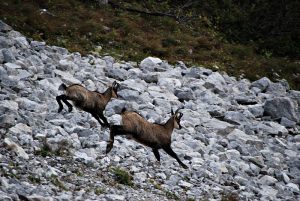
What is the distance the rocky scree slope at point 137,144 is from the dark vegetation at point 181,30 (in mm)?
1715

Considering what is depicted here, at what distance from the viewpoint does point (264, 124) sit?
18891 millimetres

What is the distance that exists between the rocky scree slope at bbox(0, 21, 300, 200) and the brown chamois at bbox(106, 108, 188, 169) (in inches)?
11.6

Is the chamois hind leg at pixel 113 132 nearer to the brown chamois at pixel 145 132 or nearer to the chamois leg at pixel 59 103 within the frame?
the brown chamois at pixel 145 132

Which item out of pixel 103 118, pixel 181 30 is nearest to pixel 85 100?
pixel 103 118

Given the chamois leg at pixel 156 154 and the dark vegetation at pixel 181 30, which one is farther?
the dark vegetation at pixel 181 30

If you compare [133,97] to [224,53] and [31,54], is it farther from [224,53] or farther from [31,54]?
[224,53]

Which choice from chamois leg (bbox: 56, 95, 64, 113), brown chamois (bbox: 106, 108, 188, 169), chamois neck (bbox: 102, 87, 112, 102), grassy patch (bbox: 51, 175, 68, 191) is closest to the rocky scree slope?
grassy patch (bbox: 51, 175, 68, 191)

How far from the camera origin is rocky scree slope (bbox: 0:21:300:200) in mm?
10227

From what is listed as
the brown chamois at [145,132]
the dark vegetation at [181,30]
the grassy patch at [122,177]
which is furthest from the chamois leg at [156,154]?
the dark vegetation at [181,30]

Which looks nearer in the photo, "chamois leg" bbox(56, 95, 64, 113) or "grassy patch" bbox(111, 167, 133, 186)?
"grassy patch" bbox(111, 167, 133, 186)

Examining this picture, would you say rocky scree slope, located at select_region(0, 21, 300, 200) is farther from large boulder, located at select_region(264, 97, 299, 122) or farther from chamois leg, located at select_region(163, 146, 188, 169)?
chamois leg, located at select_region(163, 146, 188, 169)

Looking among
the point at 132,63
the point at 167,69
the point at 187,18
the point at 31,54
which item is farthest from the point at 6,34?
the point at 187,18

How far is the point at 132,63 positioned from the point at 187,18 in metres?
8.69

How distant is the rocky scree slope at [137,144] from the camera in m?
10.2
